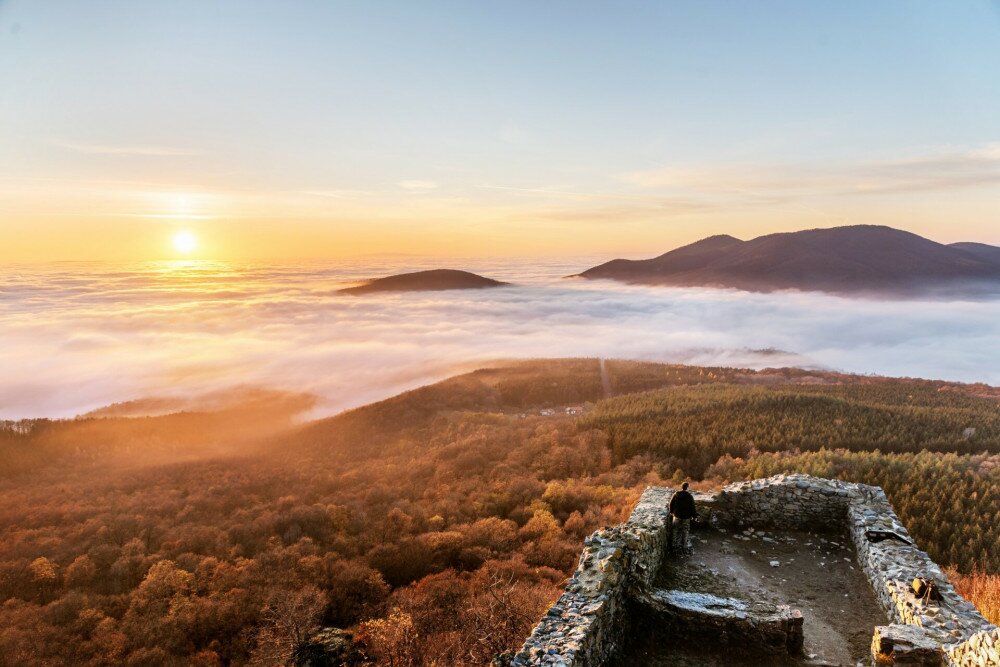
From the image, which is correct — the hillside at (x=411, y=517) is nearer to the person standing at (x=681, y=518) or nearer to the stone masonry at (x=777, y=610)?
the stone masonry at (x=777, y=610)

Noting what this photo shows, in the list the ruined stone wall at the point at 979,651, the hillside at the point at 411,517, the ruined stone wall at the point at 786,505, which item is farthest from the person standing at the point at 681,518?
the hillside at the point at 411,517

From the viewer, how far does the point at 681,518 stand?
11.5 meters

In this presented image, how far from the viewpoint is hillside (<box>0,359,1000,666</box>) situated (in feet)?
64.4

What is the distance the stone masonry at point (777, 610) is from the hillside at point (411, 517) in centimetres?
203

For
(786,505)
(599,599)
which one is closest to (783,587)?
(786,505)

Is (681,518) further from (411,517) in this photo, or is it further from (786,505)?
(411,517)

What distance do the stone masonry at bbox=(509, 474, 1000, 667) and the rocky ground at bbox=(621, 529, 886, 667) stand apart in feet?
1.11

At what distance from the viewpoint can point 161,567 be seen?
90.6 ft

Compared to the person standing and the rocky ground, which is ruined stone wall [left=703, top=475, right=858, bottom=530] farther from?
the person standing

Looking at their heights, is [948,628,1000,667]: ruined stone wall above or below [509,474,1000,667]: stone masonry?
above

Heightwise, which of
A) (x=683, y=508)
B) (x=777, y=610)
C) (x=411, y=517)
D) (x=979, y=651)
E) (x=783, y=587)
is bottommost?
(x=411, y=517)

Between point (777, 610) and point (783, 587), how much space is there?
2663 mm

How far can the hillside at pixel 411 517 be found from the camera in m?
19.6

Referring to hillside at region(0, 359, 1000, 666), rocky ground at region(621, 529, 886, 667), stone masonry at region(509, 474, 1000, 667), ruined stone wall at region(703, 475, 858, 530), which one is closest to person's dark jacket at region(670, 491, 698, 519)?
stone masonry at region(509, 474, 1000, 667)
